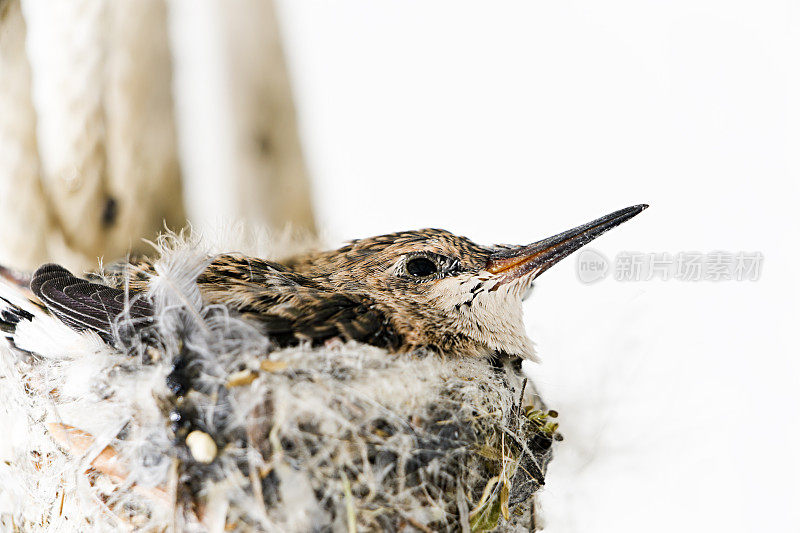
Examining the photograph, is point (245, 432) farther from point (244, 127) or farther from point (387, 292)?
point (244, 127)

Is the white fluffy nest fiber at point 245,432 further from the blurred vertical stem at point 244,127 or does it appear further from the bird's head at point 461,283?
the blurred vertical stem at point 244,127

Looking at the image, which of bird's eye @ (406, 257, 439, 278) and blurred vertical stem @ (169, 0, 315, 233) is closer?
bird's eye @ (406, 257, 439, 278)

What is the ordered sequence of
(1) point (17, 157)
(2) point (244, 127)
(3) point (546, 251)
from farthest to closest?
1. (2) point (244, 127)
2. (1) point (17, 157)
3. (3) point (546, 251)

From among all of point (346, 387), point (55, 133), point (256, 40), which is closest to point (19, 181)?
point (55, 133)

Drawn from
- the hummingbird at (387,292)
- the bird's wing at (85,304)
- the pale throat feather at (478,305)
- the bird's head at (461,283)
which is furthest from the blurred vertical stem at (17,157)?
the pale throat feather at (478,305)

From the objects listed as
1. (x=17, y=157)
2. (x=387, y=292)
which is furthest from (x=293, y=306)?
(x=17, y=157)

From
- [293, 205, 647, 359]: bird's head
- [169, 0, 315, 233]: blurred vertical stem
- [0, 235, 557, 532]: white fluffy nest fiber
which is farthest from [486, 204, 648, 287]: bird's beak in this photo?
[169, 0, 315, 233]: blurred vertical stem

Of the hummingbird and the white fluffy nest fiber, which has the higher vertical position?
the hummingbird

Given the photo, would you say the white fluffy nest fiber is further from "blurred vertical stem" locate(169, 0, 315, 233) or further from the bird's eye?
"blurred vertical stem" locate(169, 0, 315, 233)
